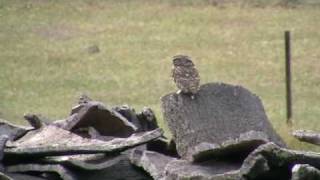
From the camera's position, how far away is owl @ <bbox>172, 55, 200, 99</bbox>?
5457mm

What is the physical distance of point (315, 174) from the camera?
464cm

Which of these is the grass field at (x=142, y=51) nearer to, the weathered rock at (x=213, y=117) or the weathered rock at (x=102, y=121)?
the weathered rock at (x=102, y=121)

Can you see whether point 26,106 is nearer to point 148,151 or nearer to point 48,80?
point 48,80

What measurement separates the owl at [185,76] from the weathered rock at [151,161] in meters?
0.30

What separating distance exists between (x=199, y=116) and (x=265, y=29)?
22.0 m

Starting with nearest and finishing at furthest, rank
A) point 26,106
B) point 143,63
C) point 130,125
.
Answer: point 130,125 → point 26,106 → point 143,63

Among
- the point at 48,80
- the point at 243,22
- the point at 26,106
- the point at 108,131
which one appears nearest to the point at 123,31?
the point at 243,22

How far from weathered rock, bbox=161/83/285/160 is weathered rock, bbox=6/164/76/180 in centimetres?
48

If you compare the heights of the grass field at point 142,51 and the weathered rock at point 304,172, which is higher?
the weathered rock at point 304,172

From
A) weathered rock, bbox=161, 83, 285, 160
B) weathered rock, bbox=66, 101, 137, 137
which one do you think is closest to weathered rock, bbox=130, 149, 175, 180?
weathered rock, bbox=161, 83, 285, 160

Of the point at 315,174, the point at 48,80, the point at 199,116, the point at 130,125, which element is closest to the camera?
the point at 315,174

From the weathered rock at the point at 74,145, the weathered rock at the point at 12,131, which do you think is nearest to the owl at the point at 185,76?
the weathered rock at the point at 74,145

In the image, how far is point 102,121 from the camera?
6.17 metres

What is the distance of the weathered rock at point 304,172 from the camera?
15.0 feet
